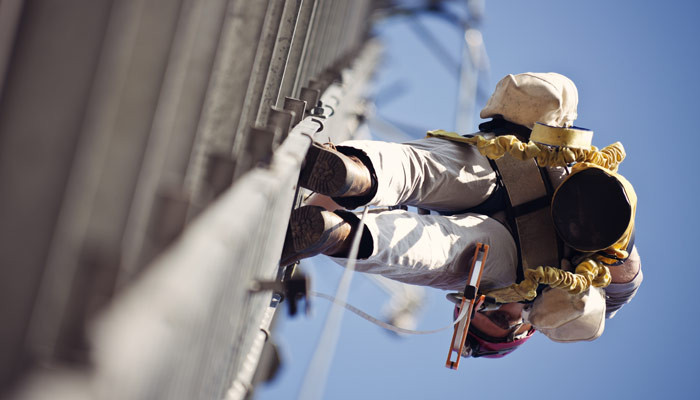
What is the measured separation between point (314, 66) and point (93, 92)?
343cm

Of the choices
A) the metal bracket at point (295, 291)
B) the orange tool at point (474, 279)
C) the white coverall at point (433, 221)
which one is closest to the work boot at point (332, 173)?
the white coverall at point (433, 221)

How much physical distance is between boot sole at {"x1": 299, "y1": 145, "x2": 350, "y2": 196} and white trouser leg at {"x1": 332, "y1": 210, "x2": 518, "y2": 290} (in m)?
0.20

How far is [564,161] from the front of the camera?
297 centimetres

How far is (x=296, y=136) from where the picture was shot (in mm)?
2430

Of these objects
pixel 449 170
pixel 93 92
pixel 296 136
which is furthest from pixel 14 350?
pixel 449 170

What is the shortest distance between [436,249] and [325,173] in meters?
0.66

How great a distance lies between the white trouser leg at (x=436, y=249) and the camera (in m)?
2.55

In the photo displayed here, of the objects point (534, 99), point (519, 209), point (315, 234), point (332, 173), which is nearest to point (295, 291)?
point (315, 234)

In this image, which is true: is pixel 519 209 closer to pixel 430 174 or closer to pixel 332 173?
pixel 430 174

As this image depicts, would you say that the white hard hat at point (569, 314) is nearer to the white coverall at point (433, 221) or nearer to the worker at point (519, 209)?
the worker at point (519, 209)

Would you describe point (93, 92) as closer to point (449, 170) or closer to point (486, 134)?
point (449, 170)

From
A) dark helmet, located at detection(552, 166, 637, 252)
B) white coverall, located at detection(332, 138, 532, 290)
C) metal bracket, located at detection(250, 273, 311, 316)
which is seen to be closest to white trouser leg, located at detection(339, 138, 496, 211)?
white coverall, located at detection(332, 138, 532, 290)

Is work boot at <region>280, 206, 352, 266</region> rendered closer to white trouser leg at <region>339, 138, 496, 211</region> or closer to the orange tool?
white trouser leg at <region>339, 138, 496, 211</region>

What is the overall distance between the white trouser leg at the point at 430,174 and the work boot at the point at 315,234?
235 millimetres
